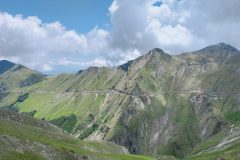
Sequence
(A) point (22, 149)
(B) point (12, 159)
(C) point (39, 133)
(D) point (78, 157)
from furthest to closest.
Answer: (C) point (39, 133), (D) point (78, 157), (A) point (22, 149), (B) point (12, 159)

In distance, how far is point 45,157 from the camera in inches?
5005

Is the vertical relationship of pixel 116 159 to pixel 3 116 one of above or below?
below

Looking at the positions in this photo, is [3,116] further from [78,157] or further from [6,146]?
[6,146]

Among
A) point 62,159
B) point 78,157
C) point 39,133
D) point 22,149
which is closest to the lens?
point 22,149

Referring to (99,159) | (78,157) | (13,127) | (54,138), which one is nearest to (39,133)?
(54,138)

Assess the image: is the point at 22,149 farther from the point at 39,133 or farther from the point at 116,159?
the point at 116,159

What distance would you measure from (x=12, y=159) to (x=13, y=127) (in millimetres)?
58857

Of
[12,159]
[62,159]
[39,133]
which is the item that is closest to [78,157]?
[62,159]

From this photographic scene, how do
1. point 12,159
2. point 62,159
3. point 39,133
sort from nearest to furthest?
point 12,159, point 62,159, point 39,133

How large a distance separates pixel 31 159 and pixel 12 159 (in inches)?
299

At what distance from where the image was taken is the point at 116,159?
19975 cm

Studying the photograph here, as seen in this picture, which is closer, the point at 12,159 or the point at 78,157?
the point at 12,159

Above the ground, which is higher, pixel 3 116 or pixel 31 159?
pixel 3 116

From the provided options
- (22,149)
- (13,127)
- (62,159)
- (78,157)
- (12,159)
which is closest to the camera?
(12,159)
